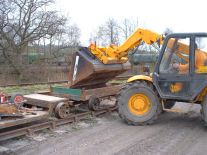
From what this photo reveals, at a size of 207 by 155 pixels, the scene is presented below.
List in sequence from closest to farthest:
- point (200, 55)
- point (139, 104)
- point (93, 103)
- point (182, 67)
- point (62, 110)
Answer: point (200, 55) → point (182, 67) → point (62, 110) → point (139, 104) → point (93, 103)

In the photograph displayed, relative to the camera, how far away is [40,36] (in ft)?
89.8

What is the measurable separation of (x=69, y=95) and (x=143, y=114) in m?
2.12

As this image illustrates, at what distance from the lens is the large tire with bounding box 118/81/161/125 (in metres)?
8.24

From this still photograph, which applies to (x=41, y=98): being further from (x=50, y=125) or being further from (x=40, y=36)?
(x=40, y=36)

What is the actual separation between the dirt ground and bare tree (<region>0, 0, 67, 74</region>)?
18164 mm

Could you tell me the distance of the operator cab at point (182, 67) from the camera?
307 inches

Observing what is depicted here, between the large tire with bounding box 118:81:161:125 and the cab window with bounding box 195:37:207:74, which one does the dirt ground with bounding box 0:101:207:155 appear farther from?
the cab window with bounding box 195:37:207:74

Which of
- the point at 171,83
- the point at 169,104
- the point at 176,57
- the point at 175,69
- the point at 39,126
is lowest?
the point at 39,126

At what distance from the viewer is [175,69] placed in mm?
8148

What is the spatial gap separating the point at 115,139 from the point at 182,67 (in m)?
2.47

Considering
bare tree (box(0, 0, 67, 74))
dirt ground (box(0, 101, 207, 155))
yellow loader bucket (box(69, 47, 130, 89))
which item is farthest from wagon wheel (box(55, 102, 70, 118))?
bare tree (box(0, 0, 67, 74))

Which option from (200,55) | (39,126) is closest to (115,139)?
(39,126)

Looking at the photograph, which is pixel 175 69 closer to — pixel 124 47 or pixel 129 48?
pixel 129 48

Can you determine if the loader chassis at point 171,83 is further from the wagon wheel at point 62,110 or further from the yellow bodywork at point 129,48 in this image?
the wagon wheel at point 62,110
